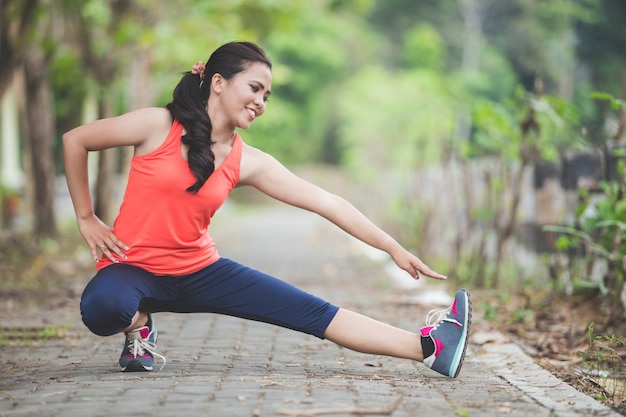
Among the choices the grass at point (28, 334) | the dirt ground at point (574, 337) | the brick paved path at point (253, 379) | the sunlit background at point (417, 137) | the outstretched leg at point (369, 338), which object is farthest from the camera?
the sunlit background at point (417, 137)

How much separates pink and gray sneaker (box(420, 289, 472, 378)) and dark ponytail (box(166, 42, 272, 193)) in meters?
1.44

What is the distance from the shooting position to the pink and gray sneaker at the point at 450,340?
17.3 ft

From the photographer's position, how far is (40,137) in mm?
16438

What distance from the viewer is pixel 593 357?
20.1 ft

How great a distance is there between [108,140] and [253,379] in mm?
1383

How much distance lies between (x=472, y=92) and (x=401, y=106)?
16.0m

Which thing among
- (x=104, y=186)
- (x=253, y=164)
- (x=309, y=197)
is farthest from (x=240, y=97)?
(x=104, y=186)

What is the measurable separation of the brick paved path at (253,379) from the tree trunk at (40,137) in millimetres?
8254

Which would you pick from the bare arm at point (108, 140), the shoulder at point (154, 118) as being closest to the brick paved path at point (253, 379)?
the bare arm at point (108, 140)

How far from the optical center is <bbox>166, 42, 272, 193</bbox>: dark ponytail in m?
5.06

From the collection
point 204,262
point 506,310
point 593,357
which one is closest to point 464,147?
point 506,310

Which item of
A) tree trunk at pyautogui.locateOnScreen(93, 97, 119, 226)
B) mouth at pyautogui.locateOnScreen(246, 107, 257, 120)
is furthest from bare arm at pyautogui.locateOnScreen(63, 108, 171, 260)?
tree trunk at pyautogui.locateOnScreen(93, 97, 119, 226)

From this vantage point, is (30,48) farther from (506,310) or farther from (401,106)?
(401,106)

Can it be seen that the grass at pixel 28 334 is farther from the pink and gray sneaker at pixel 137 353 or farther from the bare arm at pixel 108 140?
the bare arm at pixel 108 140
